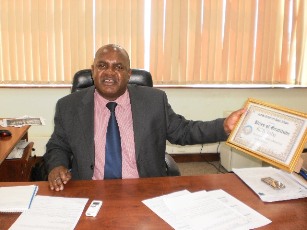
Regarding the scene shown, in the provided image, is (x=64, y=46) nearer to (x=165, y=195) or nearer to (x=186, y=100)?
(x=186, y=100)

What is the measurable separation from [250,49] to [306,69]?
2.25 feet

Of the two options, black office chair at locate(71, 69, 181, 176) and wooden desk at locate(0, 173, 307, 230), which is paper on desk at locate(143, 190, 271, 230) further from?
black office chair at locate(71, 69, 181, 176)

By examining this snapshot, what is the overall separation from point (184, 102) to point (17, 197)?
8.85 ft

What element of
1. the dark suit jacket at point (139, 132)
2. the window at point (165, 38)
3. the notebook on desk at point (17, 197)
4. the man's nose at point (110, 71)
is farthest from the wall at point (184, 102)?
the notebook on desk at point (17, 197)

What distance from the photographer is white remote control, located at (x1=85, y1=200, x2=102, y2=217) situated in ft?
4.32

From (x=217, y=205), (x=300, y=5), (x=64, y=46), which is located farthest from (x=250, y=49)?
(x=217, y=205)

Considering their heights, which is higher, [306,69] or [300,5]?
[300,5]

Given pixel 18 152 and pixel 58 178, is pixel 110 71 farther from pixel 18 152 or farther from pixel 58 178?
pixel 18 152

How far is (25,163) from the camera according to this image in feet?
8.95

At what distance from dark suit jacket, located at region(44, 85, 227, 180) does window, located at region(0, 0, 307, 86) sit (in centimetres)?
169

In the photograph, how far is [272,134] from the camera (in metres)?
1.49

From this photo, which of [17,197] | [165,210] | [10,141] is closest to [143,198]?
[165,210]

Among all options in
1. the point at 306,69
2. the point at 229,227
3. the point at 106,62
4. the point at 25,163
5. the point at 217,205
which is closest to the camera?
the point at 229,227

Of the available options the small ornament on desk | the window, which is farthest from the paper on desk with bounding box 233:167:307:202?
the window
